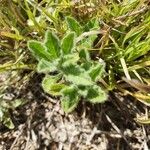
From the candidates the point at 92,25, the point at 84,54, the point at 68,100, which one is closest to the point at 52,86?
the point at 68,100

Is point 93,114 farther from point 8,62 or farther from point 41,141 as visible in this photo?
point 8,62

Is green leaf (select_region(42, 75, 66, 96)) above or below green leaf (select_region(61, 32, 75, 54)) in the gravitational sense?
below

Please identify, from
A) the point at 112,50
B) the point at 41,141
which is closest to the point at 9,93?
the point at 41,141

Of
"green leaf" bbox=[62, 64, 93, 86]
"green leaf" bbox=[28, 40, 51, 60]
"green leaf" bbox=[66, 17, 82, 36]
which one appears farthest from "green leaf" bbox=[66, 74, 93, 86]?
"green leaf" bbox=[66, 17, 82, 36]

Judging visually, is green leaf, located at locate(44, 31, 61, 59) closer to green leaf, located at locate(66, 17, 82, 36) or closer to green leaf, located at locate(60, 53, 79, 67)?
green leaf, located at locate(60, 53, 79, 67)

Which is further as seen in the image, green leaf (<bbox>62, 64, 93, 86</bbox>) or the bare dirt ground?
the bare dirt ground

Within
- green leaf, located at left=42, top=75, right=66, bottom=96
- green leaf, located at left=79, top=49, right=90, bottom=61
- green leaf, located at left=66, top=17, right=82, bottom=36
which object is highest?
green leaf, located at left=66, top=17, right=82, bottom=36
